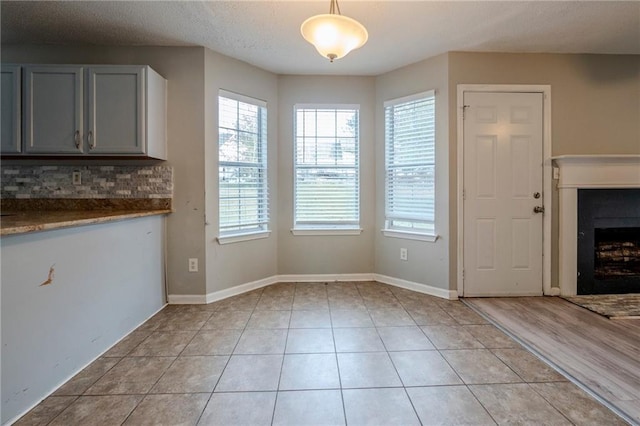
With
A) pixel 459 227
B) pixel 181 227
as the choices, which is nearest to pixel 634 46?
pixel 459 227

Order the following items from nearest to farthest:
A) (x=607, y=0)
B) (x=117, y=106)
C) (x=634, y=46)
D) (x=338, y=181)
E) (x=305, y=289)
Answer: (x=607, y=0) < (x=117, y=106) < (x=634, y=46) < (x=305, y=289) < (x=338, y=181)

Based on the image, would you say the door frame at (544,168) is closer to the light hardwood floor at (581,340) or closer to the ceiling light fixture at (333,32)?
the light hardwood floor at (581,340)

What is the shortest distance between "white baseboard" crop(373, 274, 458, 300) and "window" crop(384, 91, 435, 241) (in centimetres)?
53

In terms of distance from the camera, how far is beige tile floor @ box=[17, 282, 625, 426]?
1.43 m

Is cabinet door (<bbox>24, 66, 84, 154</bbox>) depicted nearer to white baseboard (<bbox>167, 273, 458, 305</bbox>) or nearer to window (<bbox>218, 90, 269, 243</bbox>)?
window (<bbox>218, 90, 269, 243</bbox>)

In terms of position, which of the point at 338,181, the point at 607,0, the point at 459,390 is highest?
the point at 607,0

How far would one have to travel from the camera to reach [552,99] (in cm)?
299

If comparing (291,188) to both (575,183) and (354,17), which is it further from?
(575,183)

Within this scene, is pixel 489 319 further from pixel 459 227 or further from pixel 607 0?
pixel 607 0

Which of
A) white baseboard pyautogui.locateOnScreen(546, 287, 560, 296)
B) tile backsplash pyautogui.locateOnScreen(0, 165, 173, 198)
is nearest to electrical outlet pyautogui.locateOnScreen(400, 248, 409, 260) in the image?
white baseboard pyautogui.locateOnScreen(546, 287, 560, 296)

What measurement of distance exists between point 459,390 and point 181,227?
8.68 feet

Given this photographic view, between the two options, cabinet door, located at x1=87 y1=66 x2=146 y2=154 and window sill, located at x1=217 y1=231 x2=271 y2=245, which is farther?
window sill, located at x1=217 y1=231 x2=271 y2=245

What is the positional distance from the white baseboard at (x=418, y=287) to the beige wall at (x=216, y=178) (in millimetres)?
1339

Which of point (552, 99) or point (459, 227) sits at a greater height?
point (552, 99)
